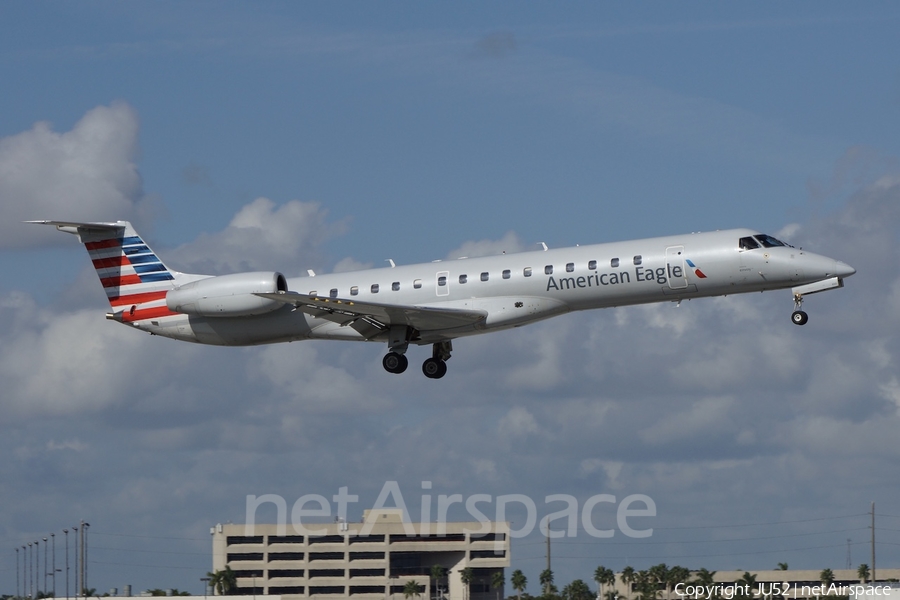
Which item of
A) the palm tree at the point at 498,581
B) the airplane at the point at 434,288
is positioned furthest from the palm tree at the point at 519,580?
the airplane at the point at 434,288

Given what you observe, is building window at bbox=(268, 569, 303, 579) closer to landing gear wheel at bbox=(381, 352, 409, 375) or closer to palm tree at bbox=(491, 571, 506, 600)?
palm tree at bbox=(491, 571, 506, 600)

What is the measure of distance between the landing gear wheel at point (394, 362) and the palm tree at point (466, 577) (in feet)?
127

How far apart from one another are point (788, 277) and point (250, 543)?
47.5 meters

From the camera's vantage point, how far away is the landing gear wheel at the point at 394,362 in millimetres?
38625

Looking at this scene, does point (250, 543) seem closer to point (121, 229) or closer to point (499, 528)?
point (499, 528)

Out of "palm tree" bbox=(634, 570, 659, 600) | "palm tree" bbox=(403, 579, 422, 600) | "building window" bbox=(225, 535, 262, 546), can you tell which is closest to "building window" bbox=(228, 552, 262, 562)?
"building window" bbox=(225, 535, 262, 546)

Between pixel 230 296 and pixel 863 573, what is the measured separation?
66.2 m

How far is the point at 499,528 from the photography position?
7338 cm

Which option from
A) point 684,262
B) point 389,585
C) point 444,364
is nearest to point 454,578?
point 389,585

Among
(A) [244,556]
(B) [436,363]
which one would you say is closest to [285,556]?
(A) [244,556]

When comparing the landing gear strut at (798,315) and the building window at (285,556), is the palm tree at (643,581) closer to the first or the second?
the building window at (285,556)

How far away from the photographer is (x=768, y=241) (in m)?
35.4

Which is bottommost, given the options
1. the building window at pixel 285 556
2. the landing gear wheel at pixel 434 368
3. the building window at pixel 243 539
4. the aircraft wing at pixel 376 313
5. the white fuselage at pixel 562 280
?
the building window at pixel 285 556

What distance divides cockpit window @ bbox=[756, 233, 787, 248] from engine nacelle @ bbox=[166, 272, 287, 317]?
13045 millimetres
